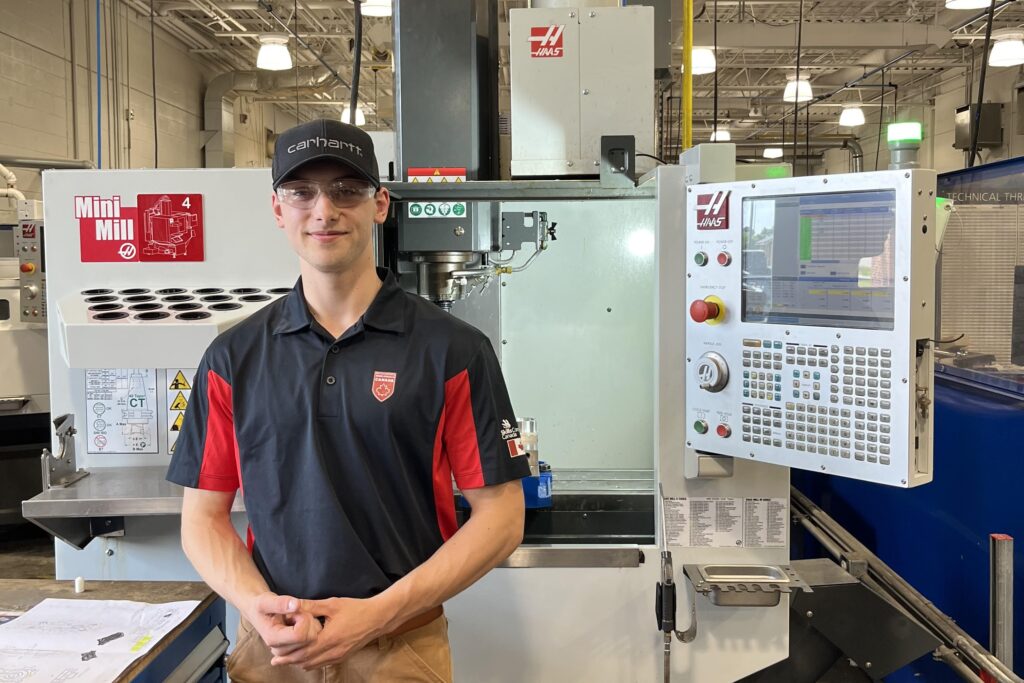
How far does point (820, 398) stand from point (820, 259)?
0.26m

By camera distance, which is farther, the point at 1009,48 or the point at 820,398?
the point at 1009,48

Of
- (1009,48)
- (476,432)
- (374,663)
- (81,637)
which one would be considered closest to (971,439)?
(476,432)

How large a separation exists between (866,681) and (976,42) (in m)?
7.53

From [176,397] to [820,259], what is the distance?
4.82 feet

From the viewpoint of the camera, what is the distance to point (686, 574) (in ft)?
5.91

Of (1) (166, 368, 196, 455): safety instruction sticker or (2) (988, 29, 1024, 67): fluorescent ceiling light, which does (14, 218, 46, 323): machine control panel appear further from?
(2) (988, 29, 1024, 67): fluorescent ceiling light

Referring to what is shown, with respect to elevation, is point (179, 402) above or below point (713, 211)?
below

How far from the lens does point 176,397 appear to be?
1931mm

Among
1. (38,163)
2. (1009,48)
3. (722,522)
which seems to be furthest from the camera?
(1009,48)

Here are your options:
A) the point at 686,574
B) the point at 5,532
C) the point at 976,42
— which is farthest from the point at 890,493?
the point at 976,42

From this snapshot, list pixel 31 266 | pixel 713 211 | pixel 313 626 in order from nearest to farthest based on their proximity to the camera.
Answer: pixel 313 626, pixel 713 211, pixel 31 266

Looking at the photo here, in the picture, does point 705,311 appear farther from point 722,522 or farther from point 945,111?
point 945,111

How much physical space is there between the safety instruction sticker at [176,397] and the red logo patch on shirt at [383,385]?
93 cm

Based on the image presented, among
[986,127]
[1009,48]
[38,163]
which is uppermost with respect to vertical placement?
[1009,48]
